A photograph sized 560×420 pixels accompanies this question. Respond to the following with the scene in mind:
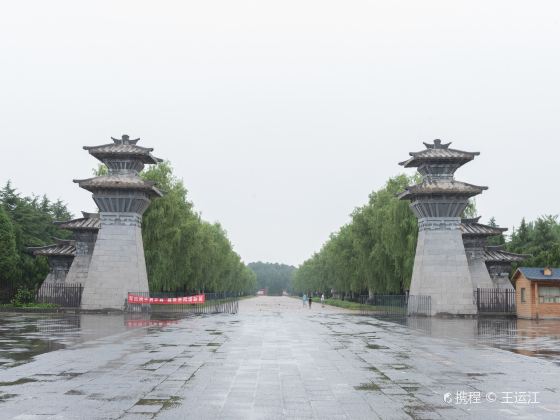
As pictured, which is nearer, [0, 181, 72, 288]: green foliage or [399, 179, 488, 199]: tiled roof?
[399, 179, 488, 199]: tiled roof

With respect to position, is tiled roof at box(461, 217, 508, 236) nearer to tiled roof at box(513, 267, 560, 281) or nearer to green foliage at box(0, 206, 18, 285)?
tiled roof at box(513, 267, 560, 281)

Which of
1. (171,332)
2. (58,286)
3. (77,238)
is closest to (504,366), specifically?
(171,332)

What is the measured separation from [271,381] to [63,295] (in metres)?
34.2

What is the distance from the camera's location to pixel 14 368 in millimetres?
12352

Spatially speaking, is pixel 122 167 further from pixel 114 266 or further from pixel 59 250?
pixel 59 250

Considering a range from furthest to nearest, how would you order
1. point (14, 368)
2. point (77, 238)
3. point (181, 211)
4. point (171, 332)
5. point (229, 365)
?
point (181, 211) < point (77, 238) < point (171, 332) < point (229, 365) < point (14, 368)

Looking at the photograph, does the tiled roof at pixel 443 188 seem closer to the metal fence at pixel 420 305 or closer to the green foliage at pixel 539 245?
the metal fence at pixel 420 305

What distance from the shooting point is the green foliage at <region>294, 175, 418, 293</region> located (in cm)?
4841

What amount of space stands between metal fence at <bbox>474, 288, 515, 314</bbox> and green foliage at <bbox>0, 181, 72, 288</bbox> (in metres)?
38.6

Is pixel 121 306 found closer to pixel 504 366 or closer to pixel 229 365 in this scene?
pixel 229 365

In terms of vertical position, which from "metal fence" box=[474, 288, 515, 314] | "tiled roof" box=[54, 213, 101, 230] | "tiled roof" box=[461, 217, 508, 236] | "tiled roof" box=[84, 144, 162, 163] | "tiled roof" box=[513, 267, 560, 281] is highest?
"tiled roof" box=[84, 144, 162, 163]

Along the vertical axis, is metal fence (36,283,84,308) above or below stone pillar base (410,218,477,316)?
below

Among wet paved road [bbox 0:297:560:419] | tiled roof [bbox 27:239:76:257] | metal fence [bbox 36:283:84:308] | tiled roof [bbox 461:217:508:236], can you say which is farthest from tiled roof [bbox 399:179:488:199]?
tiled roof [bbox 27:239:76:257]

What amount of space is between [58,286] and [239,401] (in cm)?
3659
